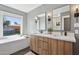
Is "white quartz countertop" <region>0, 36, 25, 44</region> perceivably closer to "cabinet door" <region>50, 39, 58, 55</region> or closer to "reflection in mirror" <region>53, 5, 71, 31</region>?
"cabinet door" <region>50, 39, 58, 55</region>

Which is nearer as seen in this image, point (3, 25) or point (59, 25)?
point (3, 25)

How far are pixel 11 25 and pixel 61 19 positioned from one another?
1.14 metres

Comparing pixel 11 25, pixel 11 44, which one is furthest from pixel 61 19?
pixel 11 44

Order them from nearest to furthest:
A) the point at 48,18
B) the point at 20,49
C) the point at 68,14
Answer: the point at 20,49, the point at 68,14, the point at 48,18

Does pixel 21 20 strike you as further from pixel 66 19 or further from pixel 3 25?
pixel 66 19

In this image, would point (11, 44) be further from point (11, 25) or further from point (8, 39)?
point (11, 25)

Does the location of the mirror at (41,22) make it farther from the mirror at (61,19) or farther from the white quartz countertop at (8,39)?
the white quartz countertop at (8,39)

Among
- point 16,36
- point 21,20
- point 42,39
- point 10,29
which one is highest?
point 21,20

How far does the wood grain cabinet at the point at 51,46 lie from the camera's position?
1.31 metres

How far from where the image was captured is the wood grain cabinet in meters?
1.31

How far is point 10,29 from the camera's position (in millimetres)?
1318

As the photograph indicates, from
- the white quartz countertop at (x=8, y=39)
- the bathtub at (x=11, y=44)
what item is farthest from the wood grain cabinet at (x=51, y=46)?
the white quartz countertop at (x=8, y=39)

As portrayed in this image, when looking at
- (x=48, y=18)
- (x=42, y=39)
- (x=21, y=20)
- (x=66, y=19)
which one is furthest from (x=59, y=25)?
(x=21, y=20)
